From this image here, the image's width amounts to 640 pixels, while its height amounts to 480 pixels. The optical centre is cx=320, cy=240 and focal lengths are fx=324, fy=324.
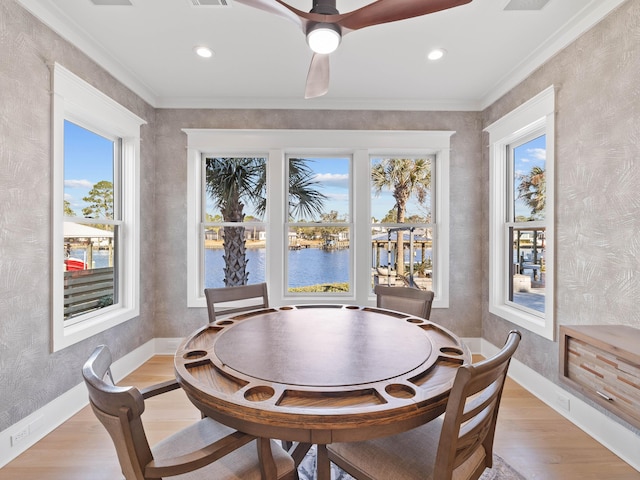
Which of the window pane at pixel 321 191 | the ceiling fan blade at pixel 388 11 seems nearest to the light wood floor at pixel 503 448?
the window pane at pixel 321 191

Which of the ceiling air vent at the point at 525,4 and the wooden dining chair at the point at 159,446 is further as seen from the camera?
the ceiling air vent at the point at 525,4

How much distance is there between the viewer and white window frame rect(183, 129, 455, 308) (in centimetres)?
351

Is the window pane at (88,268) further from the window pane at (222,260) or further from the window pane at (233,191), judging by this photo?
the window pane at (233,191)

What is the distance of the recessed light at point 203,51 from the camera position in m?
2.55

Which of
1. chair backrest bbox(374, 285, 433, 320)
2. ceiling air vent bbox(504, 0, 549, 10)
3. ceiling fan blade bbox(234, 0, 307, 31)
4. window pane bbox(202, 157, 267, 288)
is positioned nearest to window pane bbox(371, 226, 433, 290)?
chair backrest bbox(374, 285, 433, 320)

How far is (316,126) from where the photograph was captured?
11.6ft

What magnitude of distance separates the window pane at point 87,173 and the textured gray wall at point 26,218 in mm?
418

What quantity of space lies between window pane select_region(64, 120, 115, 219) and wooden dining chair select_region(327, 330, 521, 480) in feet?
8.86

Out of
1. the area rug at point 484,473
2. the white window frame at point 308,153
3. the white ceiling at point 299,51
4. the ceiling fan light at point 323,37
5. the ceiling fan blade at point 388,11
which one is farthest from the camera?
the white window frame at point 308,153

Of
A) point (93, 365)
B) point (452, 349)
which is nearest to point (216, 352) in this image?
point (93, 365)

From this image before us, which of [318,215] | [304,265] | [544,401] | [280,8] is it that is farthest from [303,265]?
[280,8]

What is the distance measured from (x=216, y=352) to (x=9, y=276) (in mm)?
1447

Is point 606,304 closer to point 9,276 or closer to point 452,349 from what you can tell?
point 452,349

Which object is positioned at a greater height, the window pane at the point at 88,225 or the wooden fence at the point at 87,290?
the window pane at the point at 88,225
